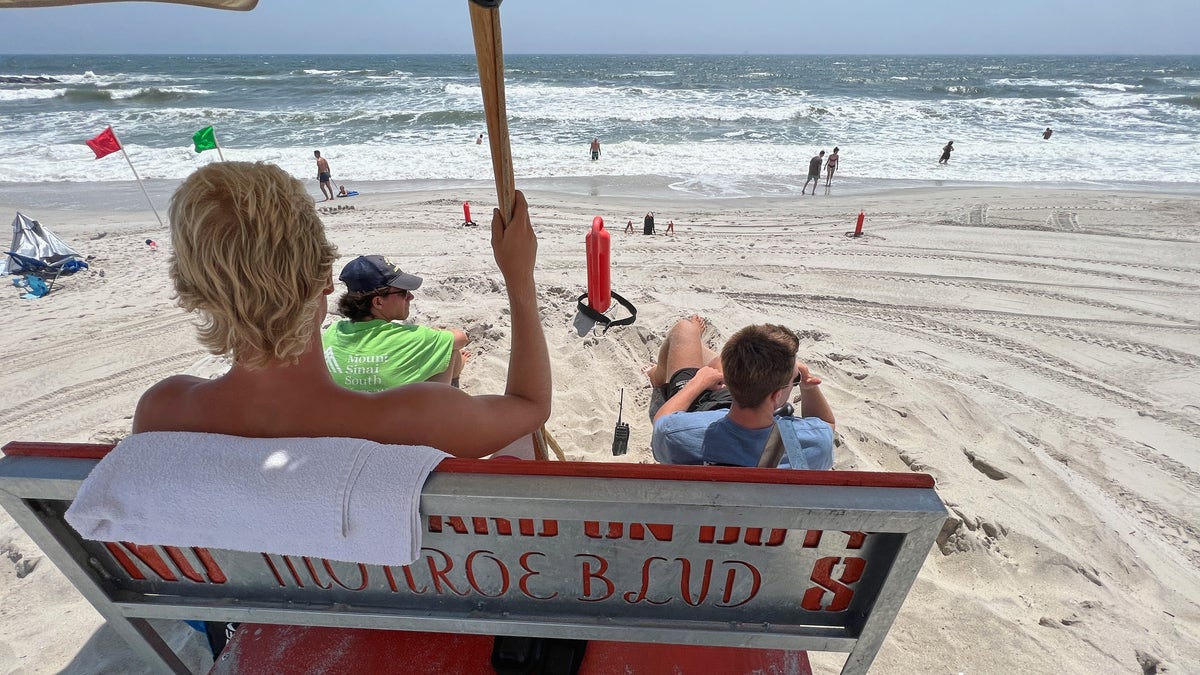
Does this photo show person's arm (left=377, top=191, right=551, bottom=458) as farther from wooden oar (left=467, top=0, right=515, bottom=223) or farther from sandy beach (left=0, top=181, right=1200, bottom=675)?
sandy beach (left=0, top=181, right=1200, bottom=675)

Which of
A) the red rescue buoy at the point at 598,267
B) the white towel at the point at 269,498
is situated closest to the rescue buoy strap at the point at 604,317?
the red rescue buoy at the point at 598,267

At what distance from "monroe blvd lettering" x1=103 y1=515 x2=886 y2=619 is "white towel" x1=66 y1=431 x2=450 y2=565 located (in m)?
0.19

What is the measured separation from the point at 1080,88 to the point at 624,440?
1948 inches

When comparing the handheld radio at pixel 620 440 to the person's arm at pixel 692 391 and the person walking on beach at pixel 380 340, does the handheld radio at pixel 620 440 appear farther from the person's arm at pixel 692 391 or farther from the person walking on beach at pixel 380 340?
the person walking on beach at pixel 380 340

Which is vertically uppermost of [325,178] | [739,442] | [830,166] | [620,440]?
[739,442]

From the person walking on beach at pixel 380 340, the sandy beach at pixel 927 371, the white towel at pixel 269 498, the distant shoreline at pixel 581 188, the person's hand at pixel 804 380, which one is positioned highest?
the white towel at pixel 269 498

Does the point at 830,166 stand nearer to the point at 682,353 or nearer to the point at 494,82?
the point at 682,353

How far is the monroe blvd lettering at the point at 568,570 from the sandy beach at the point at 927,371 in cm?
121

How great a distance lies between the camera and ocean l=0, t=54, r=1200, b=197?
15586 mm

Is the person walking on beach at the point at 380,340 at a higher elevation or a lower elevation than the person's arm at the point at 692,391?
higher

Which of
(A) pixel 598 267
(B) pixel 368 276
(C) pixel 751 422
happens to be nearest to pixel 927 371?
(A) pixel 598 267

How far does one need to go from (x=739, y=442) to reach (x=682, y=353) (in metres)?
1.39

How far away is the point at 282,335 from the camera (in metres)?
1.27

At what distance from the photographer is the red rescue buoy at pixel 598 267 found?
5.16 metres
